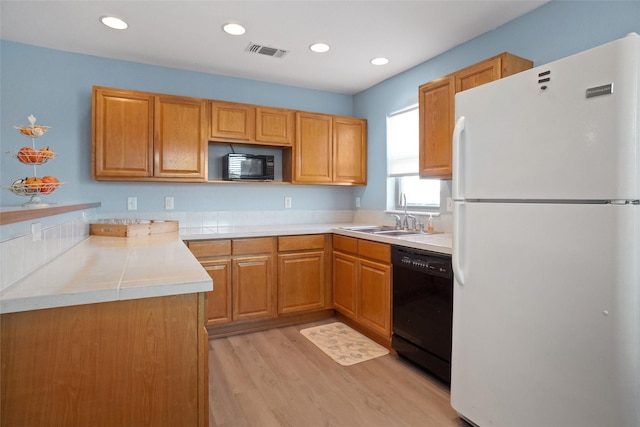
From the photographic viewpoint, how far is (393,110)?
357cm

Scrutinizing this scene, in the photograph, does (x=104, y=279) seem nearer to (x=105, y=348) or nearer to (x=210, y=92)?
(x=105, y=348)

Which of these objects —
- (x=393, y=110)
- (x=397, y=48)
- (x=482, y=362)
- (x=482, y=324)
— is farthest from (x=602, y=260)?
(x=393, y=110)

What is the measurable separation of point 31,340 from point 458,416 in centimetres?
198

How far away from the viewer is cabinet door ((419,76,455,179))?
2.54 meters

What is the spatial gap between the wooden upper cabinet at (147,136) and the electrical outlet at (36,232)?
1515mm

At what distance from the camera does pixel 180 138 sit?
3107mm

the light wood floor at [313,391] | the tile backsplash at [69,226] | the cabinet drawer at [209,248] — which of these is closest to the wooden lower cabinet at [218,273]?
the cabinet drawer at [209,248]

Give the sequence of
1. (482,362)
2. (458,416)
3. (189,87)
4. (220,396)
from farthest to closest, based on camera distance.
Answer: (189,87) → (220,396) → (458,416) → (482,362)

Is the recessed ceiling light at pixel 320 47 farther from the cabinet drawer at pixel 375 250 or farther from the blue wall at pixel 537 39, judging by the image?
the cabinet drawer at pixel 375 250

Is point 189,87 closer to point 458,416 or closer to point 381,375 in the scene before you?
point 381,375

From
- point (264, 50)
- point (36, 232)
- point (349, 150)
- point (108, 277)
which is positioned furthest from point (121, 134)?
point (349, 150)

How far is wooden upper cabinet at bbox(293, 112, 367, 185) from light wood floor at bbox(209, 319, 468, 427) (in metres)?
1.75

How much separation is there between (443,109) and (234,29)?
1.65 meters

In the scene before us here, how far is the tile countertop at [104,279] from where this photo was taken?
107 cm
